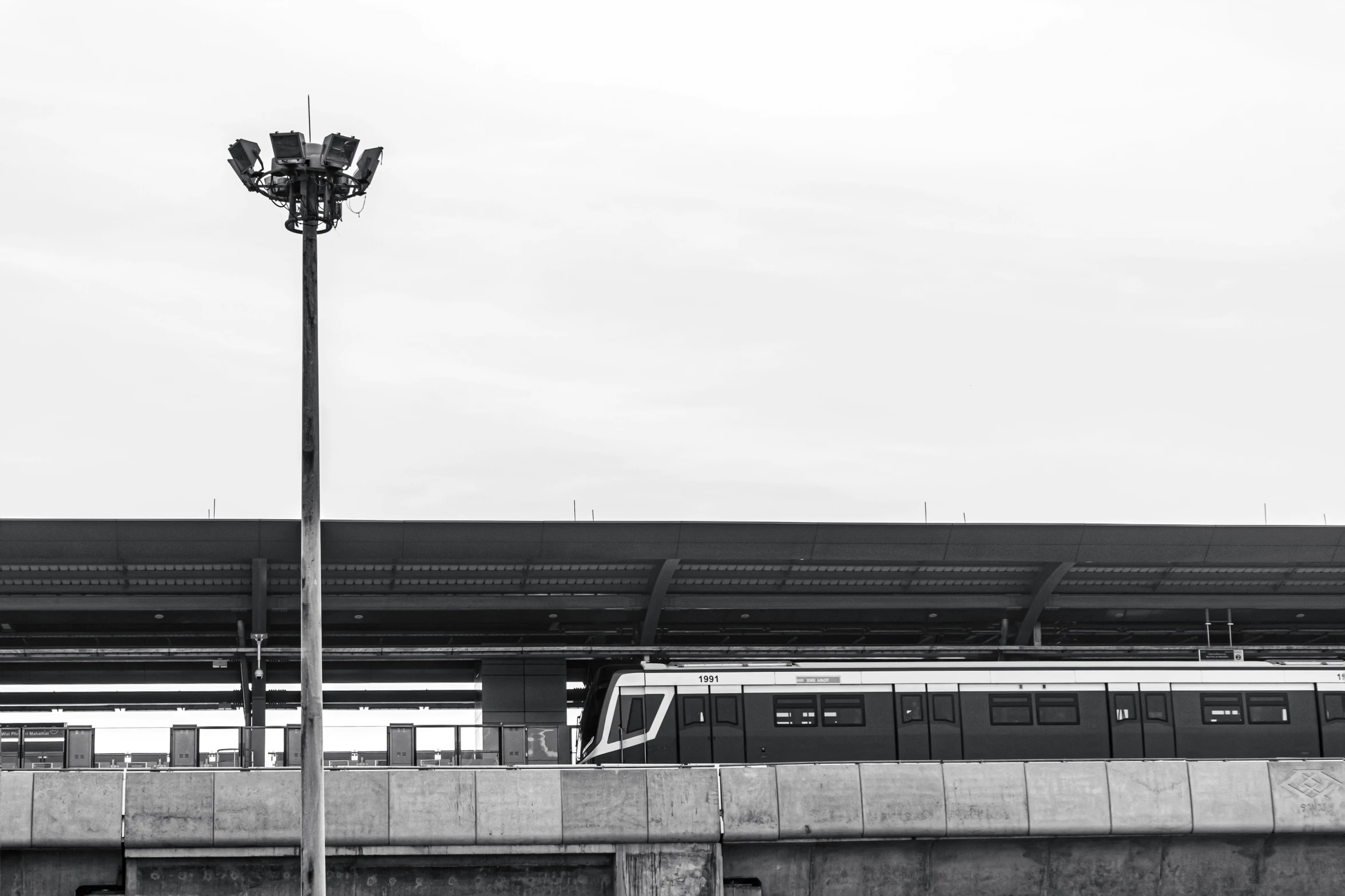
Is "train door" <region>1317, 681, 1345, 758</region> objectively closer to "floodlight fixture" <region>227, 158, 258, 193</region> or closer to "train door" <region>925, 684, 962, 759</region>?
"train door" <region>925, 684, 962, 759</region>

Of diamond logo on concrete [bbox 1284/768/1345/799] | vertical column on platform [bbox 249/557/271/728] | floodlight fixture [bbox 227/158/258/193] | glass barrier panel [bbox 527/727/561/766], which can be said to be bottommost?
diamond logo on concrete [bbox 1284/768/1345/799]

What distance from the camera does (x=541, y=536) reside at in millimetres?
41469

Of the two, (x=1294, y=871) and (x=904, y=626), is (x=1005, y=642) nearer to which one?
(x=904, y=626)

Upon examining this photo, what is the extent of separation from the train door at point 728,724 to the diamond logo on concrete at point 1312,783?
11.3 m

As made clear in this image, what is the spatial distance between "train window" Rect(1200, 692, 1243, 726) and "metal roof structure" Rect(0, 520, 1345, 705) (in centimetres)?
567

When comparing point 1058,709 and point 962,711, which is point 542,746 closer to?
point 962,711

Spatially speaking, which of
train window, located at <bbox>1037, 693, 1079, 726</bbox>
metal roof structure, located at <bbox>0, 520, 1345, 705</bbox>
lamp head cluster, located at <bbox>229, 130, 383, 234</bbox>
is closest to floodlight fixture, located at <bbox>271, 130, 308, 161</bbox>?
lamp head cluster, located at <bbox>229, 130, 383, 234</bbox>

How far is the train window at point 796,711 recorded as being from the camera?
117 feet

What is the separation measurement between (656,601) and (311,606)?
2352 centimetres

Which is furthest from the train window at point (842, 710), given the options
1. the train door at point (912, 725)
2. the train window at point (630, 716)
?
the train window at point (630, 716)

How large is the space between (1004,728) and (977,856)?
16.1 ft

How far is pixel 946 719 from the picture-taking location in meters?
36.1

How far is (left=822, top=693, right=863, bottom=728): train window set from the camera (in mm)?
35781

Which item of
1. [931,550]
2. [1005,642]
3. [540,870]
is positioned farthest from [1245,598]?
[540,870]
